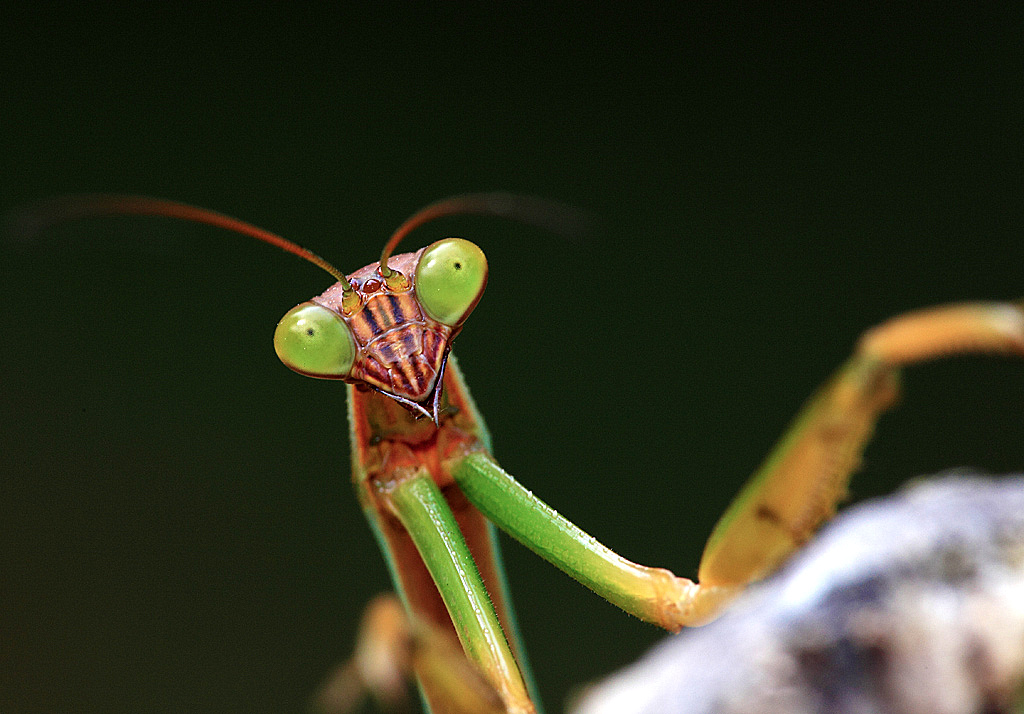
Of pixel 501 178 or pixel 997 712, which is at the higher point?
pixel 501 178

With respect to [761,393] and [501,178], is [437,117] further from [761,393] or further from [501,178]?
[761,393]

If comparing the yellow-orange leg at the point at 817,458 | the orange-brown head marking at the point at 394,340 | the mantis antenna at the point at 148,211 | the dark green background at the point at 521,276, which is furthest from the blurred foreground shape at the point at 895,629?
the dark green background at the point at 521,276

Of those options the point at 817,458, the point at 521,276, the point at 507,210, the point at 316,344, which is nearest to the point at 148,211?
the point at 316,344

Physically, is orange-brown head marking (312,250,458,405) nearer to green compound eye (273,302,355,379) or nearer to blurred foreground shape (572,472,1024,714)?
green compound eye (273,302,355,379)

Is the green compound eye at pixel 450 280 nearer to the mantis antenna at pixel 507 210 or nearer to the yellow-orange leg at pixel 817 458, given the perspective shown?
the mantis antenna at pixel 507 210

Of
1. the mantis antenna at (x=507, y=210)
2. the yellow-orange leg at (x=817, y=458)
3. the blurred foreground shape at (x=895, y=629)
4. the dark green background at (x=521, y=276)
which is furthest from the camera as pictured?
the dark green background at (x=521, y=276)

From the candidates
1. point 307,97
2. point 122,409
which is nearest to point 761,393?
point 307,97

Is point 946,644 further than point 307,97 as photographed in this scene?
No

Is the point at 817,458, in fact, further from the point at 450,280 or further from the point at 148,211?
the point at 148,211
